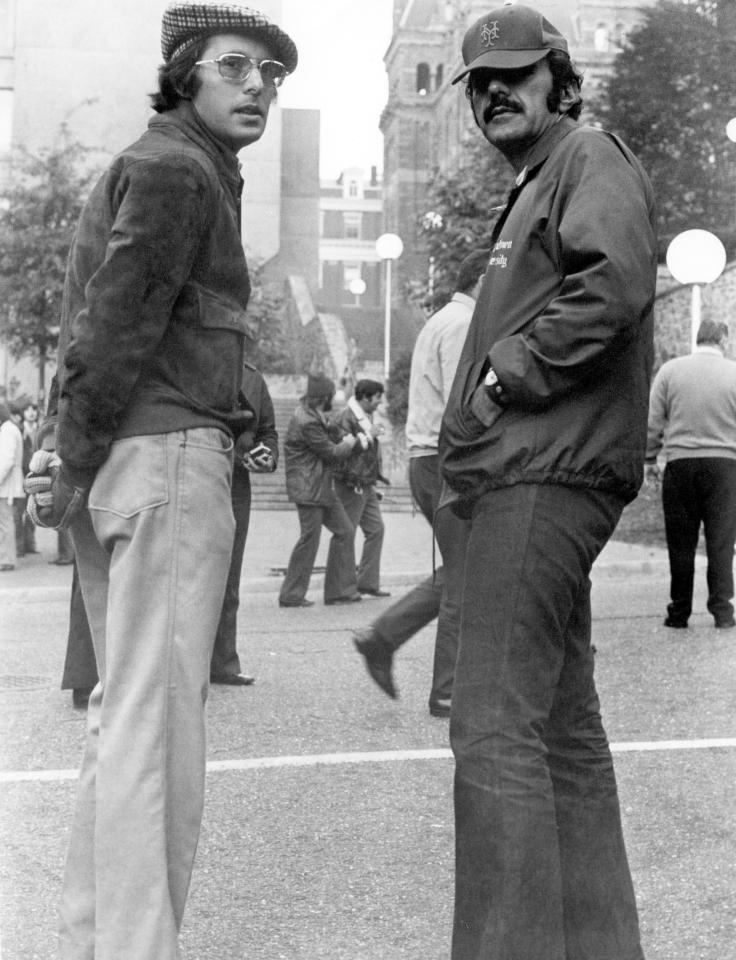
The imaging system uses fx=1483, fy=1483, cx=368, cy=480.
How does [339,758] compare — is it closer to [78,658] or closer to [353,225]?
[78,658]

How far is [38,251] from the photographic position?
27.6 metres

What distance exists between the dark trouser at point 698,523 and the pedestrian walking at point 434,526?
277 cm

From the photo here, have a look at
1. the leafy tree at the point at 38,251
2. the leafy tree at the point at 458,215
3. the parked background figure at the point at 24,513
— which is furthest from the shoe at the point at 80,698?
the leafy tree at the point at 458,215

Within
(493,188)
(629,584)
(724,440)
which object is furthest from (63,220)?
(724,440)

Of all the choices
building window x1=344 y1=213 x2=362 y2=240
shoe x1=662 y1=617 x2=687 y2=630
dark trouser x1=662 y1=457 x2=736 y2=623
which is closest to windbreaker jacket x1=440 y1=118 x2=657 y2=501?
dark trouser x1=662 y1=457 x2=736 y2=623

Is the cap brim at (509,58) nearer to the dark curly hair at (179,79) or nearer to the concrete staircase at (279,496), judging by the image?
the dark curly hair at (179,79)

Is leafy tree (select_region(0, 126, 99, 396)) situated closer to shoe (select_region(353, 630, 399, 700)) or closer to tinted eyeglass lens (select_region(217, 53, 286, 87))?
shoe (select_region(353, 630, 399, 700))

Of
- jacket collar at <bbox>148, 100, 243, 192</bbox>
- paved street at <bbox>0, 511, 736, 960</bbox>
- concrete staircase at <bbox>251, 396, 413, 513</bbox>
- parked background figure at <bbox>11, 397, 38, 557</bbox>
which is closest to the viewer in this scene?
jacket collar at <bbox>148, 100, 243, 192</bbox>

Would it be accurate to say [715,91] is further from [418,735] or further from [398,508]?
[418,735]

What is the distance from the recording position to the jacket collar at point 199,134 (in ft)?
10.1

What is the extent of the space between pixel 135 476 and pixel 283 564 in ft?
37.1

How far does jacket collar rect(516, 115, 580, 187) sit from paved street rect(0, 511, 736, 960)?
175 centimetres

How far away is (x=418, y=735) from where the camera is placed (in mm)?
5949

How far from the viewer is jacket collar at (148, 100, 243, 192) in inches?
121
